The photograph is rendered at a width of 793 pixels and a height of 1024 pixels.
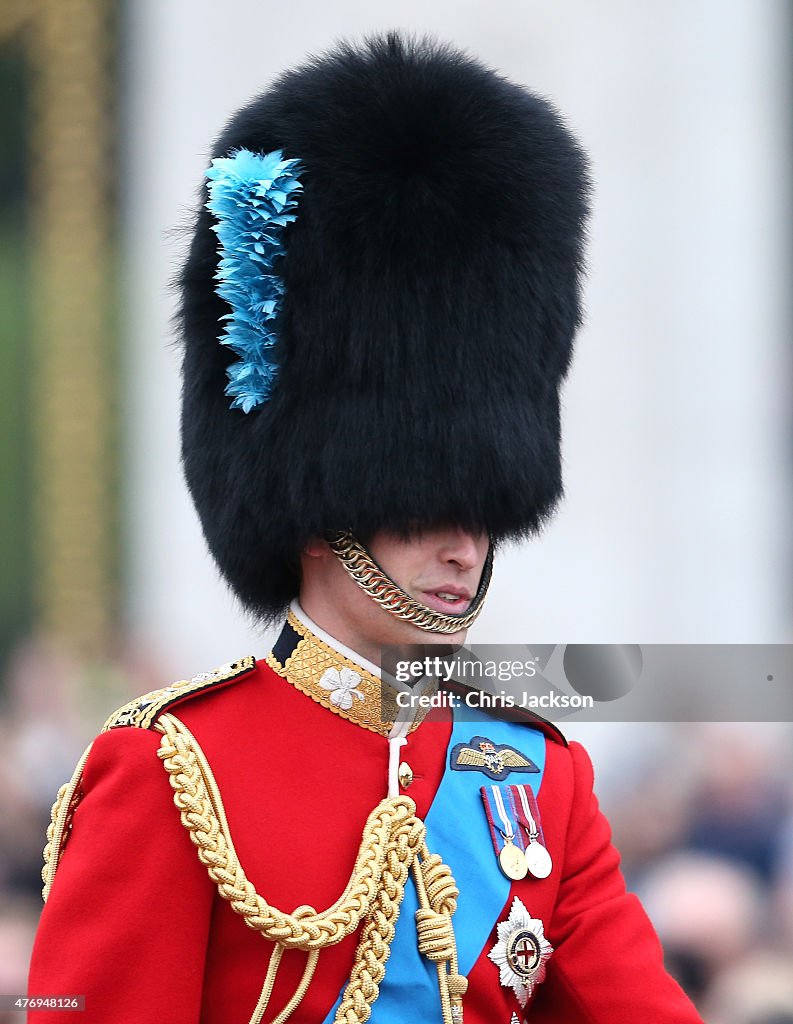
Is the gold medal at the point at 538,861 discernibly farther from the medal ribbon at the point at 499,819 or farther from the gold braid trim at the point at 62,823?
the gold braid trim at the point at 62,823

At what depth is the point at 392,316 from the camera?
2227 millimetres

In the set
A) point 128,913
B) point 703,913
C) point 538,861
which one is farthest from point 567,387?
point 128,913

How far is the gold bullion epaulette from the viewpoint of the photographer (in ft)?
6.73

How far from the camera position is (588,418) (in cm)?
659

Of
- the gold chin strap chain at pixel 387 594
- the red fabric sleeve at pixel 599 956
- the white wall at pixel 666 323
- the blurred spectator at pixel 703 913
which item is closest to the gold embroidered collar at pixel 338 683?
the gold chin strap chain at pixel 387 594

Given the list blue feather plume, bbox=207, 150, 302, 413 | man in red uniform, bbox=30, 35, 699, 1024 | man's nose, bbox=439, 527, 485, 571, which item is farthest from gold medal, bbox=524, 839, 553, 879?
blue feather plume, bbox=207, 150, 302, 413

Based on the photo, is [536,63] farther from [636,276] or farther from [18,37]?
[18,37]

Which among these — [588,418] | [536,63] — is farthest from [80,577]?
[536,63]

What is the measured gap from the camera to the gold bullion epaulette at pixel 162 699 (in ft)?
6.73

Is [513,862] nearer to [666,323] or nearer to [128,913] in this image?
[128,913]

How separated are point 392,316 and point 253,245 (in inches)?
8.6

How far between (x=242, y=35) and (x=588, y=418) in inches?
90.7

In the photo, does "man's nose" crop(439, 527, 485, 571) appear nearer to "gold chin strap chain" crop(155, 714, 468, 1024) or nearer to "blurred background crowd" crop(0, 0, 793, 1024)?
"gold chin strap chain" crop(155, 714, 468, 1024)

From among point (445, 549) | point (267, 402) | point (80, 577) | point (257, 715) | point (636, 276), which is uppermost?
point (636, 276)
